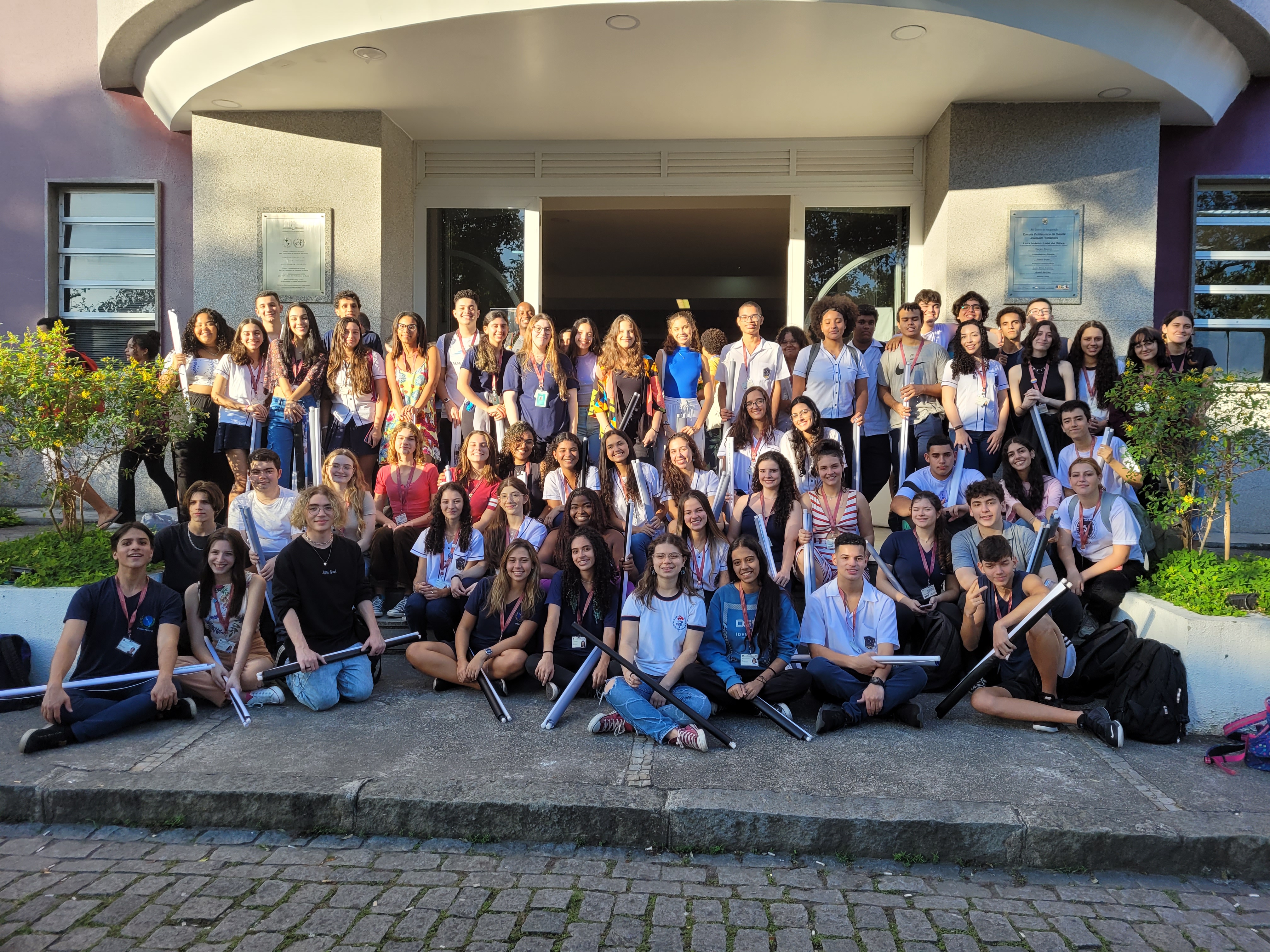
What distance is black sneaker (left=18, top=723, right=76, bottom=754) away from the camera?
4434 mm

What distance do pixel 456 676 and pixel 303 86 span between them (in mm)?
5695

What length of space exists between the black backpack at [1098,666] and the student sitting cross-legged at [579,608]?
2.60 metres

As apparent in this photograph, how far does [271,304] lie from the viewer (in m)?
7.41

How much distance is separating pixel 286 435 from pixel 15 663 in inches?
98.2

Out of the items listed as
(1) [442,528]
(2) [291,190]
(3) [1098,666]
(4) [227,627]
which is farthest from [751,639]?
(2) [291,190]

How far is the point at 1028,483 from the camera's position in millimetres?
6371

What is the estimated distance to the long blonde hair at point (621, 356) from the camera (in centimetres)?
721

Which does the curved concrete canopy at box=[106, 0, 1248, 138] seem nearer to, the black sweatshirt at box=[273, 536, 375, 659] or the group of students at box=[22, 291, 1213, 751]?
the group of students at box=[22, 291, 1213, 751]

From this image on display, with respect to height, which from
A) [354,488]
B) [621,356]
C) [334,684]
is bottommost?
[334,684]

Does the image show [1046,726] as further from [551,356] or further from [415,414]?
[415,414]

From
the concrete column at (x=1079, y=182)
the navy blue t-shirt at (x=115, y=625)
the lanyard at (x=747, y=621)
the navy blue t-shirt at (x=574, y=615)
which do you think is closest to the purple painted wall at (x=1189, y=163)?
the concrete column at (x=1079, y=182)

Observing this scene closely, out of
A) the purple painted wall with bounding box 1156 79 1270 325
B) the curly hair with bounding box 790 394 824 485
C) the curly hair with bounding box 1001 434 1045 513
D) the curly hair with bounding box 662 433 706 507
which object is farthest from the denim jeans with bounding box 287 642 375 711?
the purple painted wall with bounding box 1156 79 1270 325

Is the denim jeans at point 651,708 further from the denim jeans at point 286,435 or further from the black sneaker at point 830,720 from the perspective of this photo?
the denim jeans at point 286,435

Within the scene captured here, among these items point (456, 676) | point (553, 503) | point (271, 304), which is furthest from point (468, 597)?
point (271, 304)
